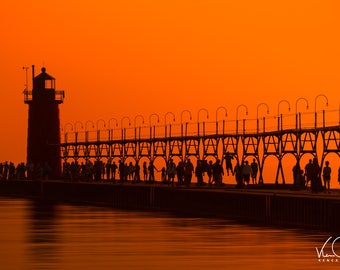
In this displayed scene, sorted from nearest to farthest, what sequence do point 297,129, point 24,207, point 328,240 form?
point 328,240 < point 24,207 < point 297,129

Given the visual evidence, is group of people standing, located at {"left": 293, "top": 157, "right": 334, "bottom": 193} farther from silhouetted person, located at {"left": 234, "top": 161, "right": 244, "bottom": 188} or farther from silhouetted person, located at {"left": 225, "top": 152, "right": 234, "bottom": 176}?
silhouetted person, located at {"left": 225, "top": 152, "right": 234, "bottom": 176}

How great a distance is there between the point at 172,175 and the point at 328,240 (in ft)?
121

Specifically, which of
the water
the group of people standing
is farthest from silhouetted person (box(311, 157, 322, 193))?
the water

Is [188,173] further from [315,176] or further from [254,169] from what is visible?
[315,176]

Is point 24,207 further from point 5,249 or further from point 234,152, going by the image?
point 5,249

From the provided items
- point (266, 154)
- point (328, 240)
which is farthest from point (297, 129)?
point (328, 240)

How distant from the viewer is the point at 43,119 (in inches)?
3836

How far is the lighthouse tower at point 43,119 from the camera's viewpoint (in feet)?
320

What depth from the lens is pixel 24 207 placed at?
57625 millimetres

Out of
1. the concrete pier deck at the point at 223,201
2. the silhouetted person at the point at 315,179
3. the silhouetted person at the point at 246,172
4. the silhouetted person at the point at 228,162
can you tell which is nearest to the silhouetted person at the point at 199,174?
the silhouetted person at the point at 228,162
